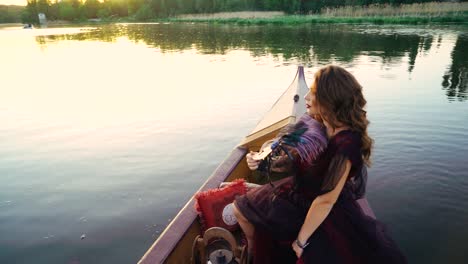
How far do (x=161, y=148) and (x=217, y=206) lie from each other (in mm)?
5363

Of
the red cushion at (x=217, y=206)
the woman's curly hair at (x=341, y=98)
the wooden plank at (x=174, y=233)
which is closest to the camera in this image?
the woman's curly hair at (x=341, y=98)

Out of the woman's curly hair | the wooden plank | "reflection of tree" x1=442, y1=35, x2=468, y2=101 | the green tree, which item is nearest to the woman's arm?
the woman's curly hair

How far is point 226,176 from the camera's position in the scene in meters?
4.42

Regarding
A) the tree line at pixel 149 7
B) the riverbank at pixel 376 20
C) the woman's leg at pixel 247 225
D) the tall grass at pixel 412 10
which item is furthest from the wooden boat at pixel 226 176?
the tree line at pixel 149 7

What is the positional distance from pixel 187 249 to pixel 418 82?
46.1 ft

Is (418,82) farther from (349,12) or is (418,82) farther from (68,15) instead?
(68,15)

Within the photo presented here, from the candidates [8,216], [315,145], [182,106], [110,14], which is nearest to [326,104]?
[315,145]

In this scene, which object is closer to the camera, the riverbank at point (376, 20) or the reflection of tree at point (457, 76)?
the reflection of tree at point (457, 76)

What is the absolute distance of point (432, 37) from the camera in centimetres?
2742

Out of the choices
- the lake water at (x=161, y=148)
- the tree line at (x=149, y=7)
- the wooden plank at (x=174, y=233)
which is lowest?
the lake water at (x=161, y=148)

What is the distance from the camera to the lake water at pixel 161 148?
5562 millimetres

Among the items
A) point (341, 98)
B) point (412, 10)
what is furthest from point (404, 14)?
point (341, 98)

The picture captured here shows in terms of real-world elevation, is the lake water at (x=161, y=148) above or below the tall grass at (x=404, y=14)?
below

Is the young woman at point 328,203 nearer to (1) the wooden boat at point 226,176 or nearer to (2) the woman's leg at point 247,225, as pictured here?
(2) the woman's leg at point 247,225
